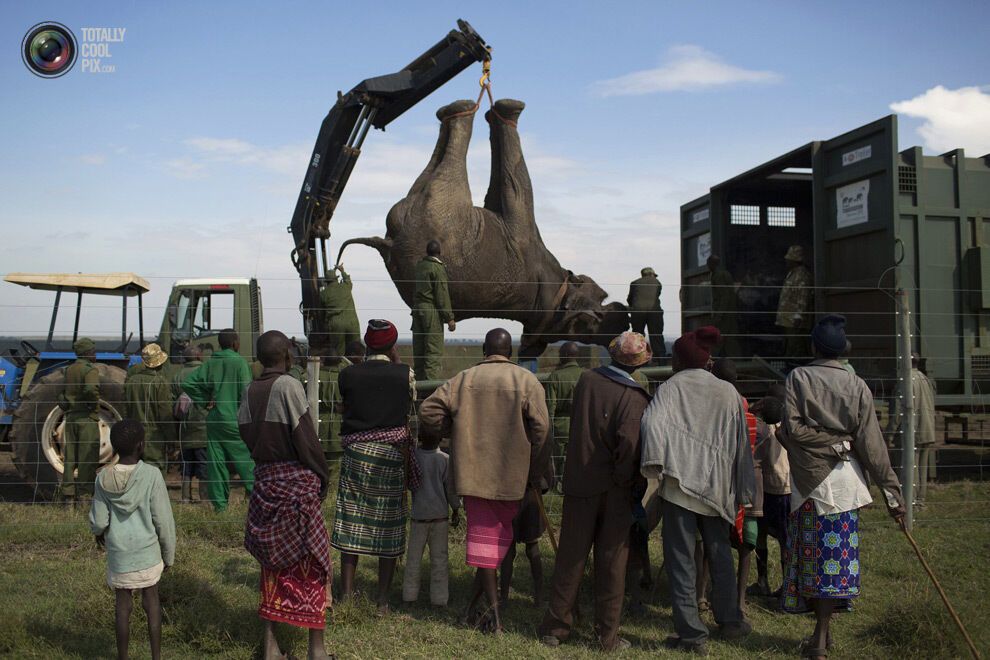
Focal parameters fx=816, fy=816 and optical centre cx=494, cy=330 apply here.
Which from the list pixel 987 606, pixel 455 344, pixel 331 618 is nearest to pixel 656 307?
pixel 455 344

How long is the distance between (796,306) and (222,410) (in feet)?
20.0

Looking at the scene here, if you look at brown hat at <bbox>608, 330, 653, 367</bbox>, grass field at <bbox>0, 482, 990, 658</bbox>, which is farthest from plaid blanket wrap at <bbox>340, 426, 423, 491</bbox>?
brown hat at <bbox>608, 330, 653, 367</bbox>

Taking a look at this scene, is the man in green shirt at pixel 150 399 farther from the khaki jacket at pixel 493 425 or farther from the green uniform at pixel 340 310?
the khaki jacket at pixel 493 425

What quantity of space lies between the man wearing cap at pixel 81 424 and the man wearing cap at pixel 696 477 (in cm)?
561

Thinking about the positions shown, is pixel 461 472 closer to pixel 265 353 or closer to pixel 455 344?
pixel 265 353

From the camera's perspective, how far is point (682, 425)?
412cm

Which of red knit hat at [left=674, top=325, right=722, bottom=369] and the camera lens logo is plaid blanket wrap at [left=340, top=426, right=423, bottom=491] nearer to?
red knit hat at [left=674, top=325, right=722, bottom=369]

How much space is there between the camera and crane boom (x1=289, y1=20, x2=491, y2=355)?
34.2ft

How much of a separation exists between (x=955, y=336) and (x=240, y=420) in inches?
267

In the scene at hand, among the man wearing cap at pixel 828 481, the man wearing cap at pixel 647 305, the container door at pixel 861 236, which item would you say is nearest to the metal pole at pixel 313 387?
the man wearing cap at pixel 828 481

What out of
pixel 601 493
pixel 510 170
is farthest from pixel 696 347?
pixel 510 170

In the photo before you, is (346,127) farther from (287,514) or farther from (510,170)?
(287,514)

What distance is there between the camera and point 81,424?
756 cm

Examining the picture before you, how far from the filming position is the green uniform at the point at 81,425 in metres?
7.48
